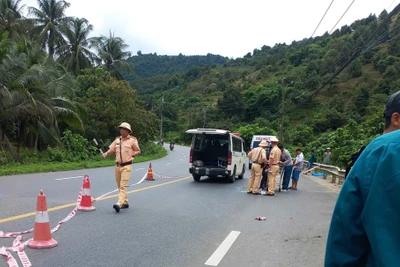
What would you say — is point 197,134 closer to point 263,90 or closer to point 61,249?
point 61,249

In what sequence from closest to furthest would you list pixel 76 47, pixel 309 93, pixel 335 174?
pixel 335 174 → pixel 76 47 → pixel 309 93

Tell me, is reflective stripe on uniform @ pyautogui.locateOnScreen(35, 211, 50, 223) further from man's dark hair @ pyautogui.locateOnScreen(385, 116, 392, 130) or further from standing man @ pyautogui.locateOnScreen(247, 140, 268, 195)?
standing man @ pyautogui.locateOnScreen(247, 140, 268, 195)

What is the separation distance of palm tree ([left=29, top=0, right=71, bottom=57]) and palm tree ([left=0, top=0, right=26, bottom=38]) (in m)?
3.58

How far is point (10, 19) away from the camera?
34.5 meters

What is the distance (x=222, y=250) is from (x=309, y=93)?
53.1 m

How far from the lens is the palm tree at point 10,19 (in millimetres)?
33969

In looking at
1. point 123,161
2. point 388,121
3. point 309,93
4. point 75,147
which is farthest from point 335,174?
point 309,93

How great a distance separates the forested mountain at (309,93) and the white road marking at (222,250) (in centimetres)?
1958

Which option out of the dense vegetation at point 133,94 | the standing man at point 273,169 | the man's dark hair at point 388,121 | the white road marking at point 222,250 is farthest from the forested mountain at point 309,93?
the man's dark hair at point 388,121

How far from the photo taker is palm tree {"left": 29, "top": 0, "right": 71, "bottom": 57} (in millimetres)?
40406

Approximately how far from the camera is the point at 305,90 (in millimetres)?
57344

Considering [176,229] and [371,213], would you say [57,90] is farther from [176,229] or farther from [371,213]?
[371,213]

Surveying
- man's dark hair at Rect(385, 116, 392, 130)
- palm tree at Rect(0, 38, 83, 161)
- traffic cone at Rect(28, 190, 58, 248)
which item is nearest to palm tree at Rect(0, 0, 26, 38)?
palm tree at Rect(0, 38, 83, 161)

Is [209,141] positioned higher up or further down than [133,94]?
further down
